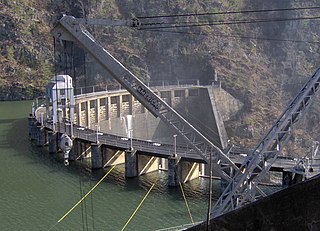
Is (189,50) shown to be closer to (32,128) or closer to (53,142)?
(32,128)

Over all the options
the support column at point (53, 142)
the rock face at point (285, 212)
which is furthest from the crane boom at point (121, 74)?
the rock face at point (285, 212)

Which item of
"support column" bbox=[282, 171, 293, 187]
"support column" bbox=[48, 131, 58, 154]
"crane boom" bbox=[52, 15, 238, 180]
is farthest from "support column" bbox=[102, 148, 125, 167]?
"support column" bbox=[282, 171, 293, 187]

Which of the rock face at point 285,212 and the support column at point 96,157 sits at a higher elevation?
the rock face at point 285,212

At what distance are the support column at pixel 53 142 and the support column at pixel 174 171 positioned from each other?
14.2 m

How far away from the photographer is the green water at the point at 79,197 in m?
28.9

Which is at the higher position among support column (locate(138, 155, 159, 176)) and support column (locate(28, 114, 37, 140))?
support column (locate(28, 114, 37, 140))

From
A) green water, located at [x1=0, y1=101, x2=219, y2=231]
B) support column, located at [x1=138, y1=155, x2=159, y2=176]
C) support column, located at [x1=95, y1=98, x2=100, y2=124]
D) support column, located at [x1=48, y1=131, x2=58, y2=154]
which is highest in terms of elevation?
support column, located at [x1=95, y1=98, x2=100, y2=124]

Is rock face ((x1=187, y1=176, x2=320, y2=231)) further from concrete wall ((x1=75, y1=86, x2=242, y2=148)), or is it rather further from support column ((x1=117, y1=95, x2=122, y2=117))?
support column ((x1=117, y1=95, x2=122, y2=117))

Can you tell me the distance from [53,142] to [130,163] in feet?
35.8

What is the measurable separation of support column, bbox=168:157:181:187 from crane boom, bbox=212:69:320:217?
8852 millimetres

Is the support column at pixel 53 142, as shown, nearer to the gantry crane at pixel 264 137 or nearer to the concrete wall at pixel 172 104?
the concrete wall at pixel 172 104

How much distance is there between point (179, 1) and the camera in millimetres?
103500

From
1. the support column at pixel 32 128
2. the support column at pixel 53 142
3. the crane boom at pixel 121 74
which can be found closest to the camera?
the crane boom at pixel 121 74

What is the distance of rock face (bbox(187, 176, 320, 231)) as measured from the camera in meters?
7.10
